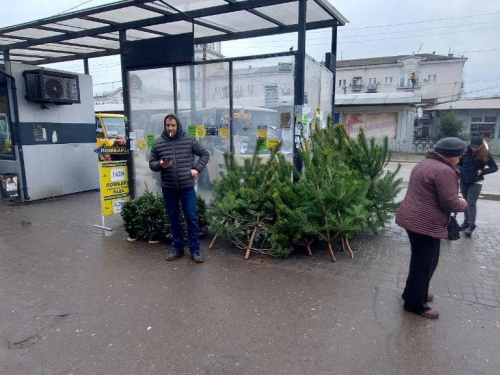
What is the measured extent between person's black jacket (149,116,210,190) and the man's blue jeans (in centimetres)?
12

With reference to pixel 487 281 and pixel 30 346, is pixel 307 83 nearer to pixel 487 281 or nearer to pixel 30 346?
Answer: pixel 487 281

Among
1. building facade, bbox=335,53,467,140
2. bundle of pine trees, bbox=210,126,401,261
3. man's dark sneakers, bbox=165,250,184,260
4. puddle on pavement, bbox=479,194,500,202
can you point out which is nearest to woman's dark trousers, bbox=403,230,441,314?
bundle of pine trees, bbox=210,126,401,261

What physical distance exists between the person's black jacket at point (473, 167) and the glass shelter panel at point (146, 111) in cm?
514

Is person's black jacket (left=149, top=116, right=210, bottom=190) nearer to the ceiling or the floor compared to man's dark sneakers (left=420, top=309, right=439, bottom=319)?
nearer to the ceiling

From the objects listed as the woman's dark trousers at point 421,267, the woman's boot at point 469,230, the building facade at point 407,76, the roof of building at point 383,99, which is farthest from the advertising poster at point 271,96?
the building facade at point 407,76

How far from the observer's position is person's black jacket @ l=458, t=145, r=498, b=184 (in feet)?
19.3

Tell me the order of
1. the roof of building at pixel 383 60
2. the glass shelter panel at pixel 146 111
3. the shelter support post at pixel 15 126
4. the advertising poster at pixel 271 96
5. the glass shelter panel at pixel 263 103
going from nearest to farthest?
the glass shelter panel at pixel 263 103 < the advertising poster at pixel 271 96 < the glass shelter panel at pixel 146 111 < the shelter support post at pixel 15 126 < the roof of building at pixel 383 60

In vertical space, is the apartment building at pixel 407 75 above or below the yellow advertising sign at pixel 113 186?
above

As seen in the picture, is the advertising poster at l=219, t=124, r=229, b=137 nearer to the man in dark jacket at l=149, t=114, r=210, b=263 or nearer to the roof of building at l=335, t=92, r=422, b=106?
the man in dark jacket at l=149, t=114, r=210, b=263

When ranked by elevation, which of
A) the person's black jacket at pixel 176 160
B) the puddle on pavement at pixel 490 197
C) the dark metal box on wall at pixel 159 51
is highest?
the dark metal box on wall at pixel 159 51

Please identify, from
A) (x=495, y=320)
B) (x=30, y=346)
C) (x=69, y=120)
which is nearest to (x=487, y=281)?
(x=495, y=320)

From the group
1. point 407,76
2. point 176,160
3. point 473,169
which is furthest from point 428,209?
point 407,76

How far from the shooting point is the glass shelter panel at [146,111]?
6613 millimetres

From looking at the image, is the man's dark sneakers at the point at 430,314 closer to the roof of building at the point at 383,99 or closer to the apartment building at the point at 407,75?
the roof of building at the point at 383,99
